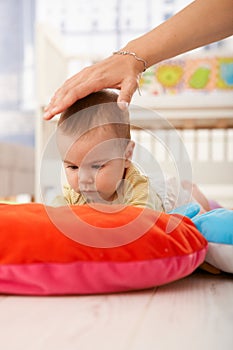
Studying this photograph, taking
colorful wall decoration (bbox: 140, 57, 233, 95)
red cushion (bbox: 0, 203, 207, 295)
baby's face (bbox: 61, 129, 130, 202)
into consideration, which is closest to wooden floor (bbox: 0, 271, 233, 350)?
red cushion (bbox: 0, 203, 207, 295)

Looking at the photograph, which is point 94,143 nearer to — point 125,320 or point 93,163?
point 93,163

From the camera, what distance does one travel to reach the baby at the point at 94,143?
800 mm

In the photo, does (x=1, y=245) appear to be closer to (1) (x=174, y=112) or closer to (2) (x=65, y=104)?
(2) (x=65, y=104)

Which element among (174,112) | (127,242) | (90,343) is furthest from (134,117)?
(174,112)

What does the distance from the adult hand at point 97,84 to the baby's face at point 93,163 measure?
0.08 metres

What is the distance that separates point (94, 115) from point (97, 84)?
7 cm

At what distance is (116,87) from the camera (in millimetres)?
768

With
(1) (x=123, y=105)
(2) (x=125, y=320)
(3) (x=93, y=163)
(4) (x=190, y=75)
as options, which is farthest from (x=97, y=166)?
(4) (x=190, y=75)

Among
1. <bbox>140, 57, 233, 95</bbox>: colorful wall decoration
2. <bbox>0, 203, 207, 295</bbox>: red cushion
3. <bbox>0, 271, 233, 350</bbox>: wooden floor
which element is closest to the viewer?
<bbox>0, 271, 233, 350</bbox>: wooden floor

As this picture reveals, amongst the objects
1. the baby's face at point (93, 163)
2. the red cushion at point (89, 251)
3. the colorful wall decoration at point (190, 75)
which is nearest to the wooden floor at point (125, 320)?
the red cushion at point (89, 251)

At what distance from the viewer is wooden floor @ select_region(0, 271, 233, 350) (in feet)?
1.50

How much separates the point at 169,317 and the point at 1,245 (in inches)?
9.6

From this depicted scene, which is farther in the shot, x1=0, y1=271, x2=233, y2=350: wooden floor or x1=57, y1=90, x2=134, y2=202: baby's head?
x1=57, y1=90, x2=134, y2=202: baby's head

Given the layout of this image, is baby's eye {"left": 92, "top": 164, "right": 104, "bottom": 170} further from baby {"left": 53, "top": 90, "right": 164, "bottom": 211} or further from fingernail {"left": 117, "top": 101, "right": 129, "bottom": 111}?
fingernail {"left": 117, "top": 101, "right": 129, "bottom": 111}
